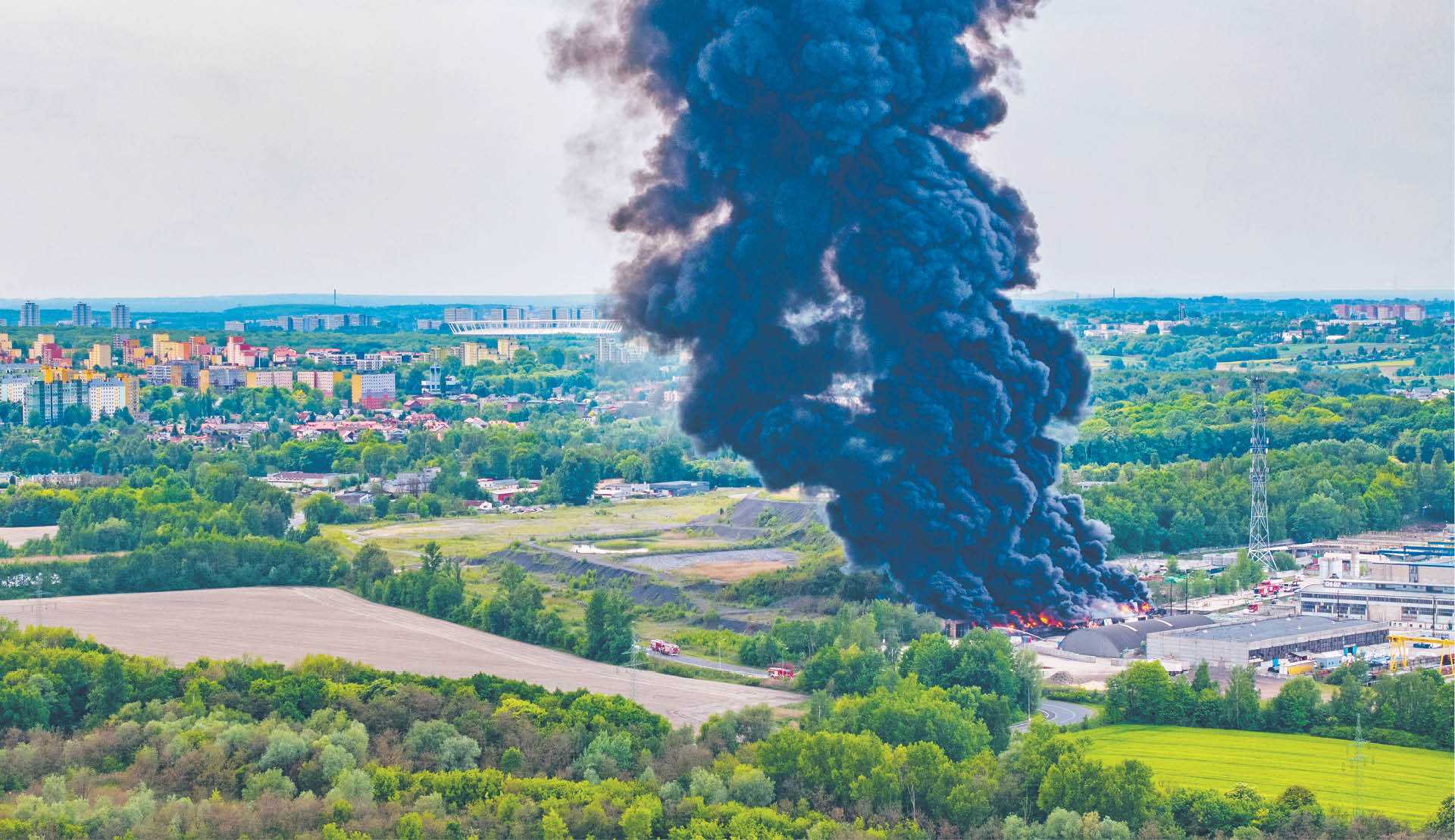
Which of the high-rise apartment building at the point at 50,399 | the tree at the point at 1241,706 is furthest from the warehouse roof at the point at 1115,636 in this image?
the high-rise apartment building at the point at 50,399

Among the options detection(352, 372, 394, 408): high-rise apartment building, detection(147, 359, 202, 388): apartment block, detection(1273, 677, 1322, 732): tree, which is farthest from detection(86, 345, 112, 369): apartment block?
detection(1273, 677, 1322, 732): tree

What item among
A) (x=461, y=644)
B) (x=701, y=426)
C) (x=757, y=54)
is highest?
(x=757, y=54)

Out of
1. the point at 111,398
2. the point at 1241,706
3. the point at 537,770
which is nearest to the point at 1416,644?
the point at 1241,706

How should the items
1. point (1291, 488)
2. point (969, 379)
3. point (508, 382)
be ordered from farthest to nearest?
point (508, 382), point (1291, 488), point (969, 379)

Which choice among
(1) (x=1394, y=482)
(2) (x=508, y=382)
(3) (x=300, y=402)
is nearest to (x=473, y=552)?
(1) (x=1394, y=482)

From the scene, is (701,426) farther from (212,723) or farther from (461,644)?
(212,723)

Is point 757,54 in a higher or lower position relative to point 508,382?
higher

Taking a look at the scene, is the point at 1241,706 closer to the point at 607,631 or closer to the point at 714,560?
the point at 607,631
